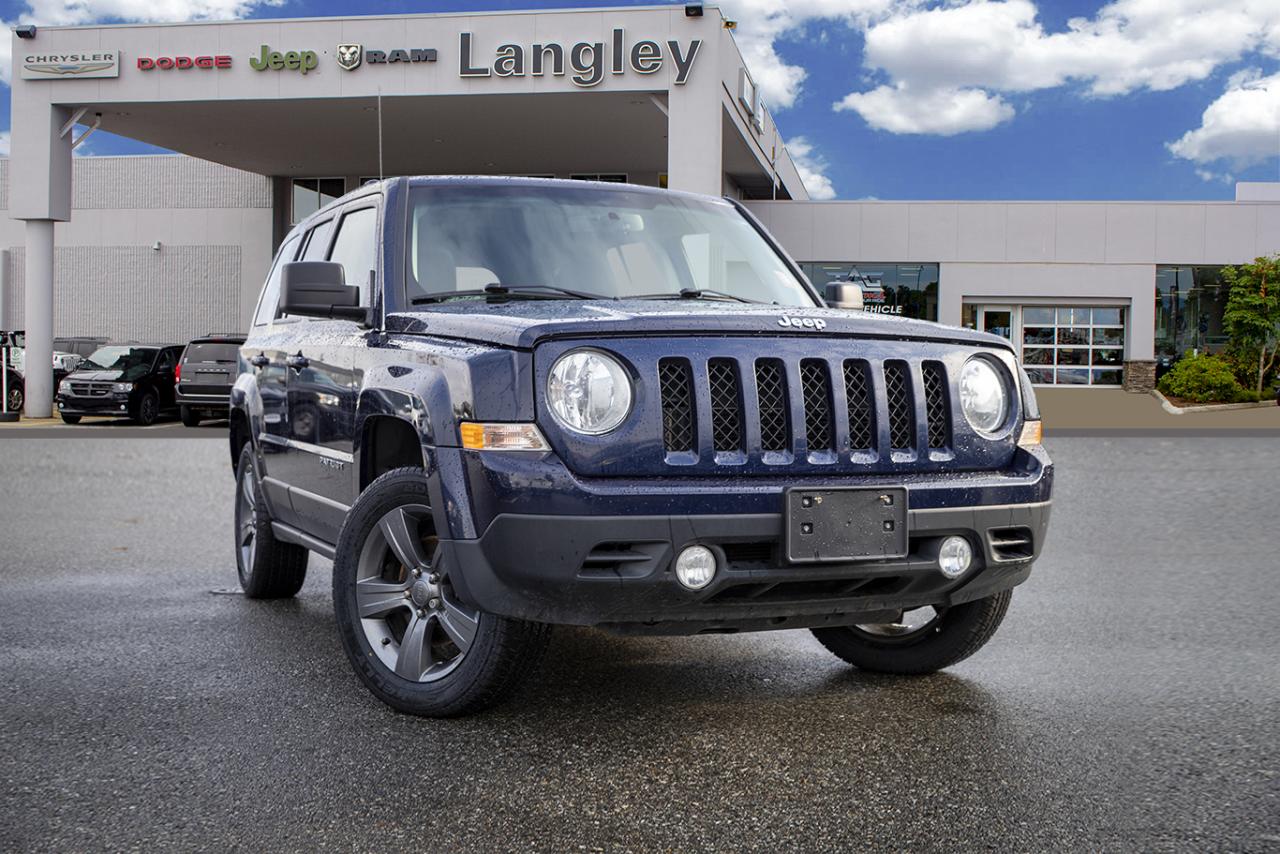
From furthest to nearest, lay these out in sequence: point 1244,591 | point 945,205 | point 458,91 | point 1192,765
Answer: point 945,205 → point 458,91 → point 1244,591 → point 1192,765

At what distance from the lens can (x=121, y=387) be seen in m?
24.2

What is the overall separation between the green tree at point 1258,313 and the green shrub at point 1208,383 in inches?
34.6

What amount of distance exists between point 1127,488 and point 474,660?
33.5 ft

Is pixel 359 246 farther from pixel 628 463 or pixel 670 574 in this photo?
pixel 670 574

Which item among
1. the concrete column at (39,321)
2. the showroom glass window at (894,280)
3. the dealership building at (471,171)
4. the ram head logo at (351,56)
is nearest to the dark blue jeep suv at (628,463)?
the dealership building at (471,171)

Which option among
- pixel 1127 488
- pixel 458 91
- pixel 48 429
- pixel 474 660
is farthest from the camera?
pixel 458 91

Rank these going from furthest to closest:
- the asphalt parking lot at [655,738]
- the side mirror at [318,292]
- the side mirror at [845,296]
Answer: the side mirror at [845,296] < the side mirror at [318,292] < the asphalt parking lot at [655,738]

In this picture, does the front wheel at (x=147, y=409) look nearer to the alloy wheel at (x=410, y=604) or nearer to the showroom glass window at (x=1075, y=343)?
the alloy wheel at (x=410, y=604)

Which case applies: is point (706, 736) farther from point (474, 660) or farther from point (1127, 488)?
point (1127, 488)

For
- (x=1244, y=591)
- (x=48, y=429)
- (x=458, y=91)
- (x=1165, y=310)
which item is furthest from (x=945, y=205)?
(x=1244, y=591)


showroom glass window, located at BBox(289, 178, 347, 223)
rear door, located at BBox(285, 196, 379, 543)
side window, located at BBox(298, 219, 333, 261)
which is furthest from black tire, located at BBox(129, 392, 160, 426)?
rear door, located at BBox(285, 196, 379, 543)

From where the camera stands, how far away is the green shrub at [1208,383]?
3023cm

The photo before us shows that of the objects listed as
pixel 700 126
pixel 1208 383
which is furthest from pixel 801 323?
pixel 1208 383

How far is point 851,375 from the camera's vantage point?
4.22 metres
